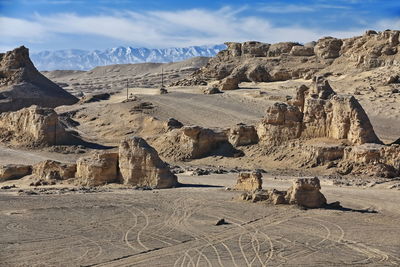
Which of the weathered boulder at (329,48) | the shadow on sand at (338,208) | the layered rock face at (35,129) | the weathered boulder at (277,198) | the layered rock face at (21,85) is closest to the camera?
the shadow on sand at (338,208)

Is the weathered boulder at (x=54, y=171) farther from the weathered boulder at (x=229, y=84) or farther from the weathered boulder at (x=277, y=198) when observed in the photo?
the weathered boulder at (x=229, y=84)

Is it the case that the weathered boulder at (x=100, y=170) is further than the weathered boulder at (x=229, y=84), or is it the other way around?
the weathered boulder at (x=229, y=84)


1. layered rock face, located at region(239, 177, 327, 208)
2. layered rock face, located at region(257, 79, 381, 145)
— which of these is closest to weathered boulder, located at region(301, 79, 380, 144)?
layered rock face, located at region(257, 79, 381, 145)

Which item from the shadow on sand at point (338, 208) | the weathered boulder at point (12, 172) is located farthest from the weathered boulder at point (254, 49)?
the shadow on sand at point (338, 208)

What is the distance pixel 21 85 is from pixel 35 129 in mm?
16899

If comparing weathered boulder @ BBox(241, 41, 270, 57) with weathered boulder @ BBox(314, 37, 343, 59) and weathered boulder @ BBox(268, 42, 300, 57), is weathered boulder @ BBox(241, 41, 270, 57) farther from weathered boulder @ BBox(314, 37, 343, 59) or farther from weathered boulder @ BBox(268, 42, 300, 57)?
weathered boulder @ BBox(314, 37, 343, 59)

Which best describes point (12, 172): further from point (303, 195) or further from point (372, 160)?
point (372, 160)

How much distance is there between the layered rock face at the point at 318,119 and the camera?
25.2 metres

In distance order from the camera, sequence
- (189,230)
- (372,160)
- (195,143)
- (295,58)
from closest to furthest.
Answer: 1. (189,230)
2. (372,160)
3. (195,143)
4. (295,58)

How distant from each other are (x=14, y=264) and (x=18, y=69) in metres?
39.0

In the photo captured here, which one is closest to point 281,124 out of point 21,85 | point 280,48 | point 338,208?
point 338,208

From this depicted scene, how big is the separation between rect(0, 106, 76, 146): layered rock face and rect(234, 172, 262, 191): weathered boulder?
13.6m

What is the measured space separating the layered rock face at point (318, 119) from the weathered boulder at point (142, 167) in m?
7.63

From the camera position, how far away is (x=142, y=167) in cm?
2091
